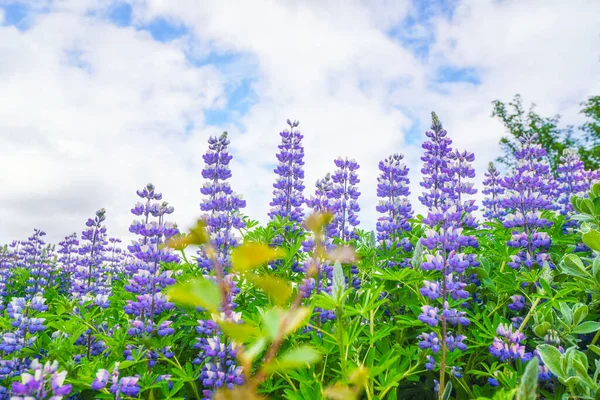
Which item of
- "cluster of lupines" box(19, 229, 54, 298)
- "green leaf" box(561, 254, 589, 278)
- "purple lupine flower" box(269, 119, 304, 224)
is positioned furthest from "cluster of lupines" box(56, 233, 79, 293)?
"green leaf" box(561, 254, 589, 278)

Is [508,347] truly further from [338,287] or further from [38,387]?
[38,387]

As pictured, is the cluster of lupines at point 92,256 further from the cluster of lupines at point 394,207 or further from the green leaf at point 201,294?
the green leaf at point 201,294

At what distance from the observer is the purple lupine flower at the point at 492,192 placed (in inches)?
275

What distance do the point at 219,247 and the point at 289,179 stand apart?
1.81 metres

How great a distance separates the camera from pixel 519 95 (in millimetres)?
29391

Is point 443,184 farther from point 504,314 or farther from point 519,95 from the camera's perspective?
point 519,95

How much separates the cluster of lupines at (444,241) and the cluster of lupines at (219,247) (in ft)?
3.96

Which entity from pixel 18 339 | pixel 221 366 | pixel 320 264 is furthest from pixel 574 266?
pixel 18 339

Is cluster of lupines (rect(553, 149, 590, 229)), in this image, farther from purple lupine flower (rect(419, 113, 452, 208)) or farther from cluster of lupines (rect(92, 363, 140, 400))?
cluster of lupines (rect(92, 363, 140, 400))

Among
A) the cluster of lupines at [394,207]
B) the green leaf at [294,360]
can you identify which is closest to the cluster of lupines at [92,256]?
the cluster of lupines at [394,207]

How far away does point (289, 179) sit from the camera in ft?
19.8

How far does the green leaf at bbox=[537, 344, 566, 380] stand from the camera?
2697 millimetres

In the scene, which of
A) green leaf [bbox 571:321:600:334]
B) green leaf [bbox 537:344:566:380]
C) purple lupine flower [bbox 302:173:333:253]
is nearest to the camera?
green leaf [bbox 537:344:566:380]

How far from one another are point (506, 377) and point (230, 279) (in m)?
1.74
